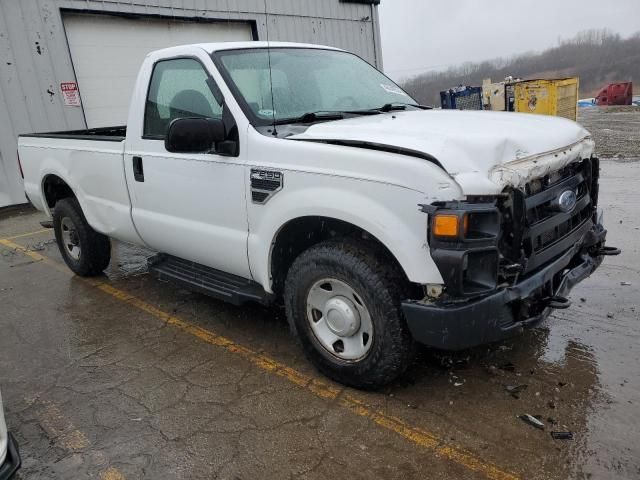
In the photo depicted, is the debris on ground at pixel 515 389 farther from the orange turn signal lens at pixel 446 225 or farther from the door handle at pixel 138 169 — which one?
the door handle at pixel 138 169

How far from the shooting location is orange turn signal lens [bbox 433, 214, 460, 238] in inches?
94.0

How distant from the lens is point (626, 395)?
114 inches

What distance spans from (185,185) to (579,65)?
85207 millimetres

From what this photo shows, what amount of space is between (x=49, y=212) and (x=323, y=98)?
3.46 metres

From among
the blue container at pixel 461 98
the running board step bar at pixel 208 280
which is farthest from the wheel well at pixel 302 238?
the blue container at pixel 461 98

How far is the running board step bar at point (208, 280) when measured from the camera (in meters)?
3.50

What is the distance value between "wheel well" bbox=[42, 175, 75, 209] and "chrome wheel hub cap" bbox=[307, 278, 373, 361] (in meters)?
3.44

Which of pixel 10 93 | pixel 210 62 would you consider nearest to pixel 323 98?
pixel 210 62

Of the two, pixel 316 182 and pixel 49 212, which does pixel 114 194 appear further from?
pixel 316 182

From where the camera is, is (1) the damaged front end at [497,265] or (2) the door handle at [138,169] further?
(2) the door handle at [138,169]

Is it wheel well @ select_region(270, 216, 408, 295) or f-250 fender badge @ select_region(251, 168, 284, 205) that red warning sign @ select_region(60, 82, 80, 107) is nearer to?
f-250 fender badge @ select_region(251, 168, 284, 205)

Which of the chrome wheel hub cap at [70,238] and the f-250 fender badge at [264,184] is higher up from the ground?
the f-250 fender badge at [264,184]

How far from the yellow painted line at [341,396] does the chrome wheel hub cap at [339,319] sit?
0.25 m

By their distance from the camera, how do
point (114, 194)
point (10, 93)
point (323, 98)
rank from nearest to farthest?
1. point (323, 98)
2. point (114, 194)
3. point (10, 93)
